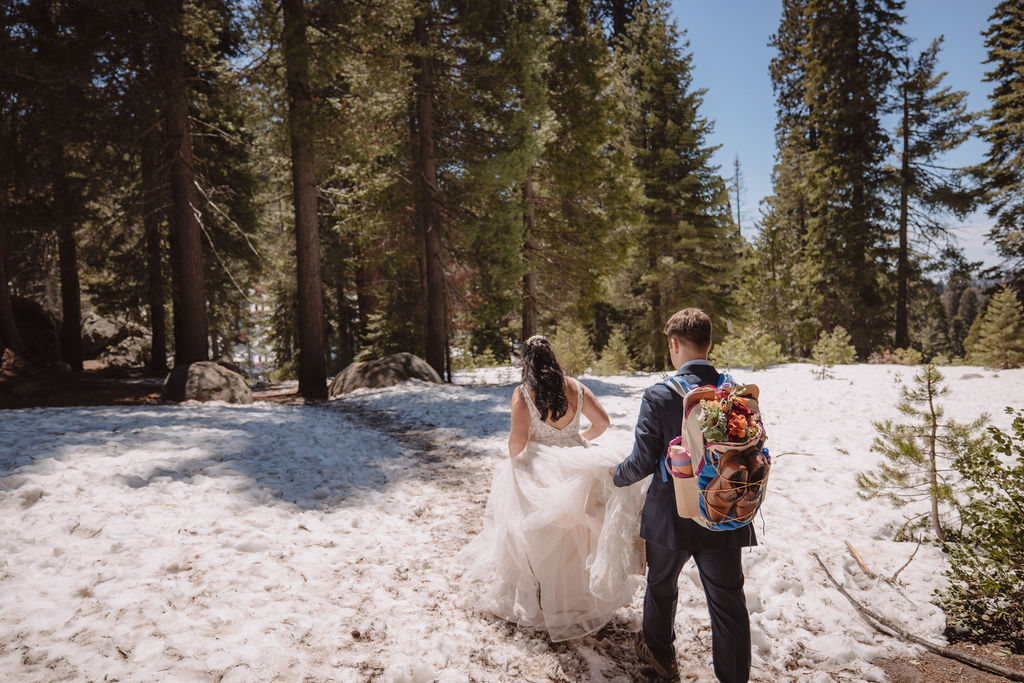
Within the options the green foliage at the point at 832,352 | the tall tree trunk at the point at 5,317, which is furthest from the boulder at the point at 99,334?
the green foliage at the point at 832,352

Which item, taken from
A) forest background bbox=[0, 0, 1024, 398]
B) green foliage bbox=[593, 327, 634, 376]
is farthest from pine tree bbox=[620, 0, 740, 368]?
green foliage bbox=[593, 327, 634, 376]

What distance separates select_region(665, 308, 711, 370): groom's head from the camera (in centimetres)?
256

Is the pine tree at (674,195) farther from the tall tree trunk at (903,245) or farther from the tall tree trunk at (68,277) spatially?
the tall tree trunk at (68,277)

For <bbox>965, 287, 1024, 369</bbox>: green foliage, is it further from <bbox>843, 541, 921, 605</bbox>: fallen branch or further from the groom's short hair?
the groom's short hair

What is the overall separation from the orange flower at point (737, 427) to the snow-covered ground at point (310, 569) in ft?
5.84

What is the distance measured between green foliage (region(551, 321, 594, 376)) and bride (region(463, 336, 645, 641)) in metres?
12.1

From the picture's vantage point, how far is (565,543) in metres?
3.22

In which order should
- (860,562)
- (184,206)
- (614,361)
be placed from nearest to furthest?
(860,562) < (184,206) < (614,361)

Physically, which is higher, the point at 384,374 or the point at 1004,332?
the point at 1004,332

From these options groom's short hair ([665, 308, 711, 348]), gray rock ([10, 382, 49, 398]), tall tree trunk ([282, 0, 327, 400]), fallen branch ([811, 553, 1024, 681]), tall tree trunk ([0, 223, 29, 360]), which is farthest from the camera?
tall tree trunk ([0, 223, 29, 360])

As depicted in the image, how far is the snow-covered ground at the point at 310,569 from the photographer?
2740 millimetres

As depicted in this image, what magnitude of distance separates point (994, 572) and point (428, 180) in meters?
12.3

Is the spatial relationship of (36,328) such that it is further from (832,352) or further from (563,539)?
(832,352)

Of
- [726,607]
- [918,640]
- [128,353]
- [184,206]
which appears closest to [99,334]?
[128,353]
